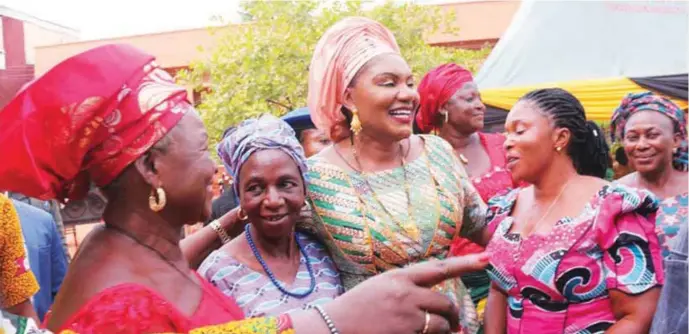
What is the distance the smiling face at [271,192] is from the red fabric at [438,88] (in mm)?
2448

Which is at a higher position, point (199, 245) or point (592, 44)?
point (199, 245)

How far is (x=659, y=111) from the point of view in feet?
14.0

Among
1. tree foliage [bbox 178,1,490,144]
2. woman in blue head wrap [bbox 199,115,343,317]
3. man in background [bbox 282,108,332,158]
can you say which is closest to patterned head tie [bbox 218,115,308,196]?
woman in blue head wrap [bbox 199,115,343,317]

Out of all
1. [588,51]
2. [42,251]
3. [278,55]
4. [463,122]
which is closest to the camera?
[42,251]

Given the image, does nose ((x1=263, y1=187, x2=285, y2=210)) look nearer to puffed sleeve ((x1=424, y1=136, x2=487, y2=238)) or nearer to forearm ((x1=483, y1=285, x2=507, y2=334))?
puffed sleeve ((x1=424, y1=136, x2=487, y2=238))

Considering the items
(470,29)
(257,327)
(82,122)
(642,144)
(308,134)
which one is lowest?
(470,29)

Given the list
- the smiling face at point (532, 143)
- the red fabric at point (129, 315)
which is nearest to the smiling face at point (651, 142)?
the smiling face at point (532, 143)

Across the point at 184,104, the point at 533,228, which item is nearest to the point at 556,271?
the point at 533,228

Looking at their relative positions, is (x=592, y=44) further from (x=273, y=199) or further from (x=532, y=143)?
(x=273, y=199)

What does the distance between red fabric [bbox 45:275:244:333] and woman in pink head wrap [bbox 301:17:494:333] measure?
97cm

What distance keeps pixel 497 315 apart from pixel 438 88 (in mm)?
2119

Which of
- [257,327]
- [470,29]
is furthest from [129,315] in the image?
[470,29]

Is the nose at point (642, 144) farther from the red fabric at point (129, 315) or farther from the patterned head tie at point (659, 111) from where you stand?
the red fabric at point (129, 315)

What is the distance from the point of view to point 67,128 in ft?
5.48
